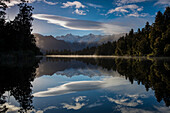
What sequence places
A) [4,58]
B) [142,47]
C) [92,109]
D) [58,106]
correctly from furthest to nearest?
[142,47]
[4,58]
[58,106]
[92,109]

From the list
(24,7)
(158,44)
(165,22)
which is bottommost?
(158,44)

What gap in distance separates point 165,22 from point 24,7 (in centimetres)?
5350

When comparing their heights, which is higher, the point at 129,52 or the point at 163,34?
the point at 163,34

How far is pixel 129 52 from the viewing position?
100312 mm

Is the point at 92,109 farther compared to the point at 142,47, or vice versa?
the point at 142,47

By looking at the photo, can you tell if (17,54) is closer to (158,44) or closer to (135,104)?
(135,104)

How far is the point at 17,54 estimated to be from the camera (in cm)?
4438

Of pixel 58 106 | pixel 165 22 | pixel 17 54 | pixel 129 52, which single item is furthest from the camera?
pixel 129 52

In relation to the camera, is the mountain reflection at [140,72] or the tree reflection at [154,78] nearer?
the tree reflection at [154,78]

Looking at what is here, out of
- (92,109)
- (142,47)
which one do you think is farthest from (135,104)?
(142,47)

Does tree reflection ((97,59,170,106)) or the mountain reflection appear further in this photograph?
Answer: the mountain reflection

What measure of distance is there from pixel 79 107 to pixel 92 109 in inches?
20.6

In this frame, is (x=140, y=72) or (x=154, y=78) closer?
(x=154, y=78)

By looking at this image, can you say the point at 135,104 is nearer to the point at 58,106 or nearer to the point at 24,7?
the point at 58,106
